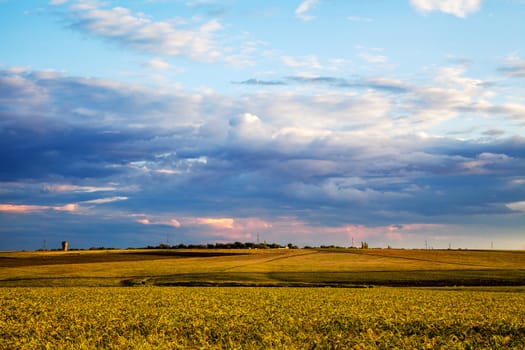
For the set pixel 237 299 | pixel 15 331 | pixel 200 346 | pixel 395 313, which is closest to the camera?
pixel 200 346

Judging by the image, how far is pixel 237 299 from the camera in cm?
3122

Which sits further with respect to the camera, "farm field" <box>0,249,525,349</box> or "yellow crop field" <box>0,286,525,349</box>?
"farm field" <box>0,249,525,349</box>

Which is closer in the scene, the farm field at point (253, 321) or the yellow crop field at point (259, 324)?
the yellow crop field at point (259, 324)

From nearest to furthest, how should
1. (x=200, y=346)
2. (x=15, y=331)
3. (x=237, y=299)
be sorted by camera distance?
1. (x=200, y=346)
2. (x=15, y=331)
3. (x=237, y=299)

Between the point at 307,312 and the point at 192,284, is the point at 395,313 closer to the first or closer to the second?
the point at 307,312

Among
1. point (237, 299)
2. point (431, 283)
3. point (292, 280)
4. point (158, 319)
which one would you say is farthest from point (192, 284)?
point (158, 319)

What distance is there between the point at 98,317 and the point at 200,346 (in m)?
7.33

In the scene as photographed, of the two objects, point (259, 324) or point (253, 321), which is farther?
point (253, 321)

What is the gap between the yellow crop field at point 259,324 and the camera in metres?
18.9

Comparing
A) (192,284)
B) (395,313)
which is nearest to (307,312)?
(395,313)

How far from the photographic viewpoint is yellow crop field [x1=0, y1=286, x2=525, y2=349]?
18875mm

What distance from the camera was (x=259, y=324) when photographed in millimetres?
21672

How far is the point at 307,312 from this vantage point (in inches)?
989

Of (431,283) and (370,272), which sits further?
(370,272)
